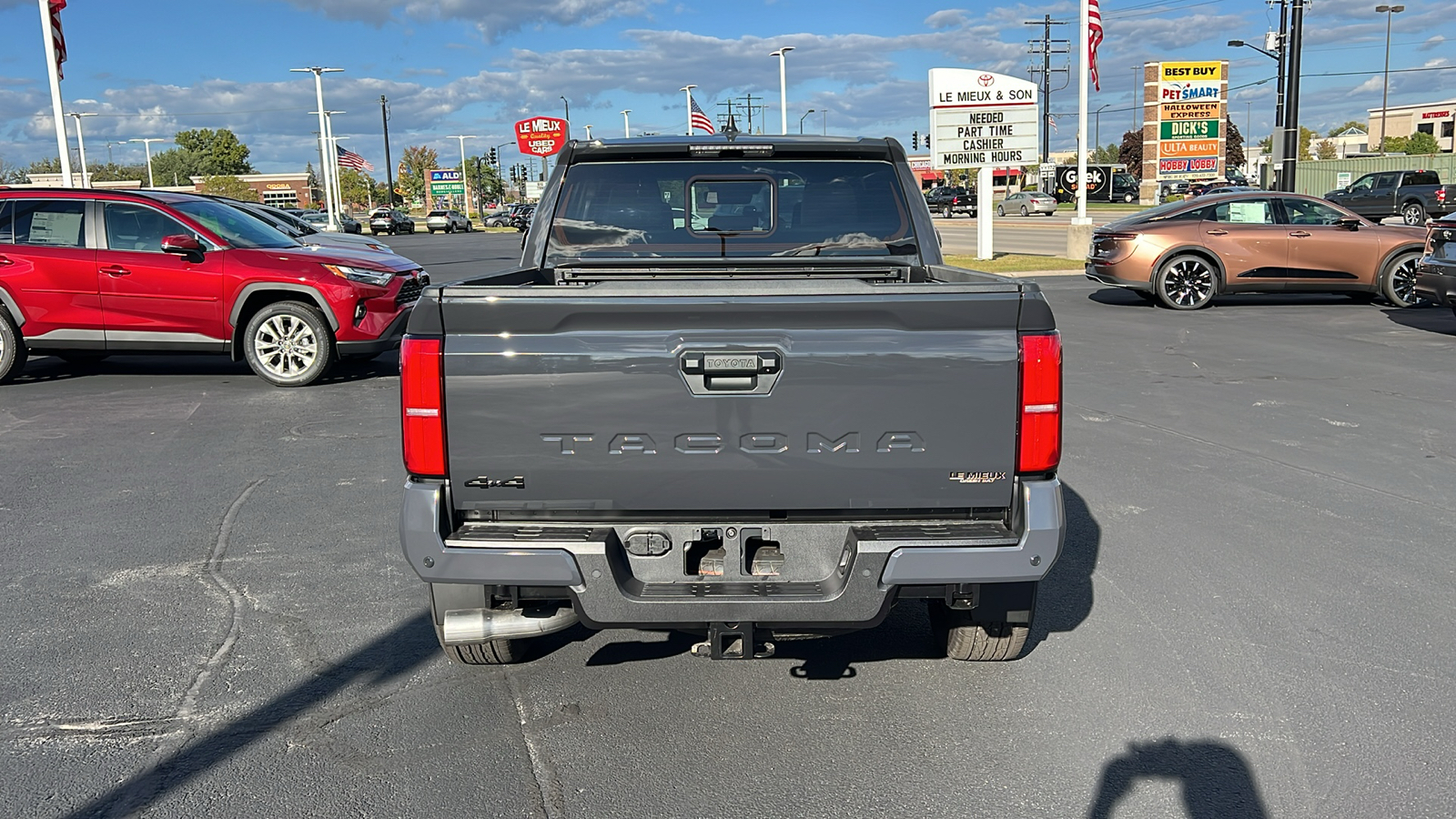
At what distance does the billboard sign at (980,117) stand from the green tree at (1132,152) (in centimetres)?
8688

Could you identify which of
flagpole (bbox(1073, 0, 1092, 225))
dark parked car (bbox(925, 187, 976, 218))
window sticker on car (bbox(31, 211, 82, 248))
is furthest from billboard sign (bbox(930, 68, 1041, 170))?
dark parked car (bbox(925, 187, 976, 218))

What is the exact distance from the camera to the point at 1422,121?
112500mm

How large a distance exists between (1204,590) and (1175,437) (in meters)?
3.33

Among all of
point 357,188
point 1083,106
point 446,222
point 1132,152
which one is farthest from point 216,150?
point 1083,106

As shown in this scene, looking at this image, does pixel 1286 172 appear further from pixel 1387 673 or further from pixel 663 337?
pixel 663 337

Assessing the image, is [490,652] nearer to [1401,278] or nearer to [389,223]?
[1401,278]

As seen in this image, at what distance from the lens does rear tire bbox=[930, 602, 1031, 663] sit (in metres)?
4.16

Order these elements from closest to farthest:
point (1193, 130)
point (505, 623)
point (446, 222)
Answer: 1. point (505, 623)
2. point (1193, 130)
3. point (446, 222)

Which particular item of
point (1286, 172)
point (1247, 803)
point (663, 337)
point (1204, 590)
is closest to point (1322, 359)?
point (1204, 590)

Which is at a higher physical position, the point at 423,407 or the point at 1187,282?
the point at 423,407

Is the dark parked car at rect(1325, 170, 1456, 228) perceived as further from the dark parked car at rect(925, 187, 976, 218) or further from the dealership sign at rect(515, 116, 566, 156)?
the dealership sign at rect(515, 116, 566, 156)

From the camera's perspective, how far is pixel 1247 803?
337 cm

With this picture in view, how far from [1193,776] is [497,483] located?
7.44 ft

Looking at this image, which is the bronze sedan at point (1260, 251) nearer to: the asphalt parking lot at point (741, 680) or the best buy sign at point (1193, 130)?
the asphalt parking lot at point (741, 680)
